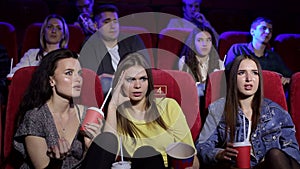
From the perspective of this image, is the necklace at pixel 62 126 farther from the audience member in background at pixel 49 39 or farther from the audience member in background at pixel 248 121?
the audience member in background at pixel 49 39

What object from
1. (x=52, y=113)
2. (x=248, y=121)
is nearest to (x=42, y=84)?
(x=52, y=113)

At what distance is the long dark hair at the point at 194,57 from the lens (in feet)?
3.84

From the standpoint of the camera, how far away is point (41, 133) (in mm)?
750

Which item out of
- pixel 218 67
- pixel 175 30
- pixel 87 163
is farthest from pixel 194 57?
pixel 87 163

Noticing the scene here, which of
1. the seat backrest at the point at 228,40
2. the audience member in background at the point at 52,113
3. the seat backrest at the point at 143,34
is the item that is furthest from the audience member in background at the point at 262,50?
the audience member in background at the point at 52,113

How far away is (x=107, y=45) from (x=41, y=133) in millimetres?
463

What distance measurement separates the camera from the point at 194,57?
1.20 m

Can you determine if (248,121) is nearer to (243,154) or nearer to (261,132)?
(261,132)

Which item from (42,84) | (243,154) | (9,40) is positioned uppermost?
→ (9,40)

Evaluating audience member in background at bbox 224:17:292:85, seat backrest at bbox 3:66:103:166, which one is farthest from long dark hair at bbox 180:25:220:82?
seat backrest at bbox 3:66:103:166

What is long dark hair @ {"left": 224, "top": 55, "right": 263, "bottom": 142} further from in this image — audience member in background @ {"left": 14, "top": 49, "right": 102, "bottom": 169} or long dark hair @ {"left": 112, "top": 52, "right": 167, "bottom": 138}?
audience member in background @ {"left": 14, "top": 49, "right": 102, "bottom": 169}

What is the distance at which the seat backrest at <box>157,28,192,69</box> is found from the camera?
1.29m

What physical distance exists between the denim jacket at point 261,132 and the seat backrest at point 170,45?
0.42m

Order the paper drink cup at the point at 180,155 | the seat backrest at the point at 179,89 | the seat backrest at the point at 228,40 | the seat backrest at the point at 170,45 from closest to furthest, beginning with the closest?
the paper drink cup at the point at 180,155
the seat backrest at the point at 179,89
the seat backrest at the point at 170,45
the seat backrest at the point at 228,40
